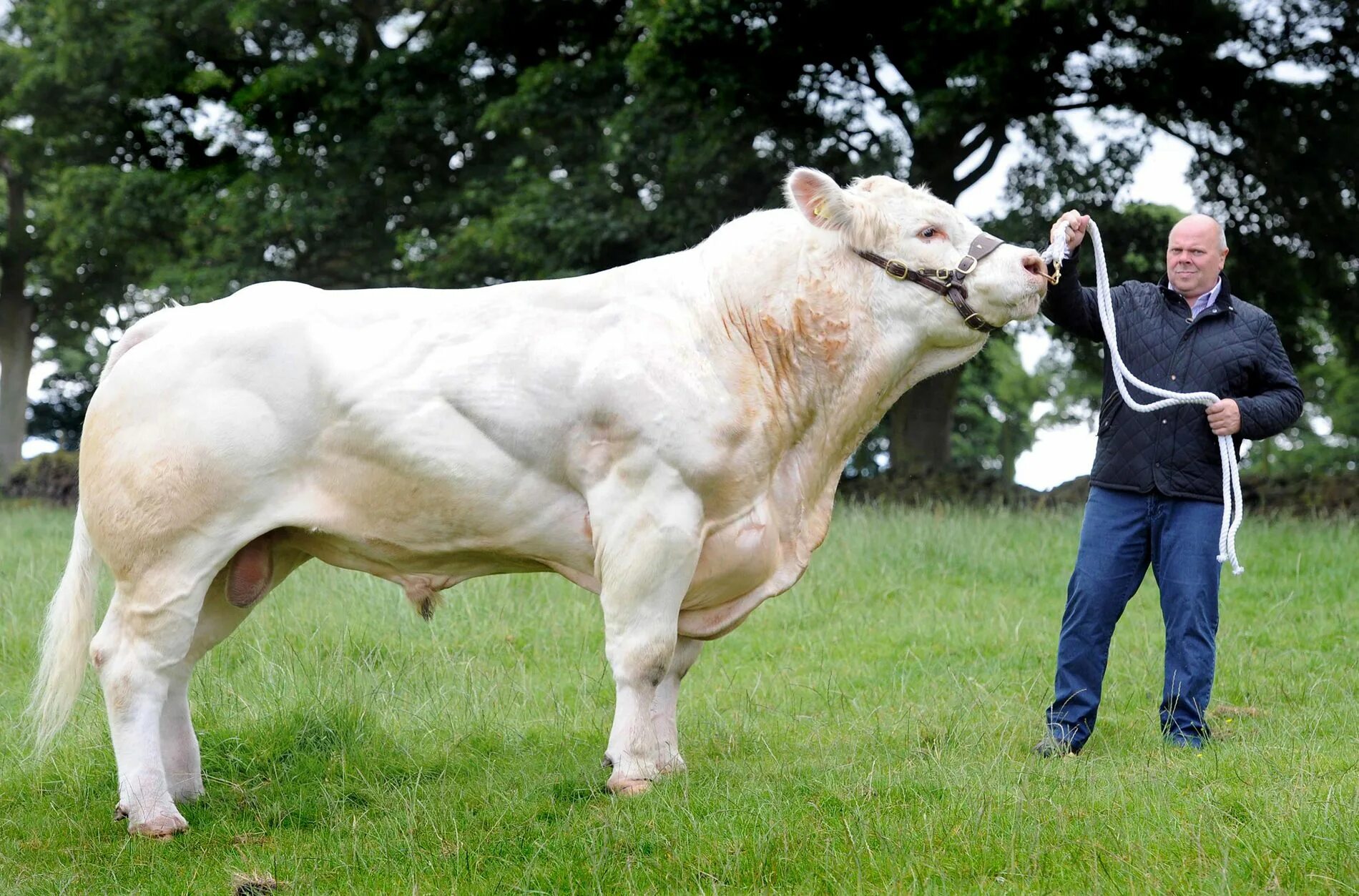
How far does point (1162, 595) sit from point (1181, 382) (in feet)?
3.00

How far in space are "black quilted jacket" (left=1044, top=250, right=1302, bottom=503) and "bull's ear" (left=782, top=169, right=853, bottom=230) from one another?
48.7 inches

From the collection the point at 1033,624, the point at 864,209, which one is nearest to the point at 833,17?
the point at 1033,624

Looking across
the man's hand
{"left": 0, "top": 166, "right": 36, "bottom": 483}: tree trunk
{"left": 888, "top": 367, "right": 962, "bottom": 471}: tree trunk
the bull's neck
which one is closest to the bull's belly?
the bull's neck

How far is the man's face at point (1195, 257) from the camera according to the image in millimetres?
5969

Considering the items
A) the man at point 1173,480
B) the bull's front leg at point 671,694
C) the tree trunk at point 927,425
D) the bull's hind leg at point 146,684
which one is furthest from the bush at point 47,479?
the man at point 1173,480

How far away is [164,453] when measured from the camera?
4.87 meters

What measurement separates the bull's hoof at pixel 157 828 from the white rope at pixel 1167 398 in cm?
387

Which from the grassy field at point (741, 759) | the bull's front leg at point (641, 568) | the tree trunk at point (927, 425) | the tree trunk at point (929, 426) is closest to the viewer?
the grassy field at point (741, 759)

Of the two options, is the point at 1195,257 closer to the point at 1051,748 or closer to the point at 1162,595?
the point at 1162,595

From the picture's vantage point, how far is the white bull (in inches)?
192

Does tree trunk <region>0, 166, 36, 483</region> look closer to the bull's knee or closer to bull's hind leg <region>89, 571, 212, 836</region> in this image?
bull's hind leg <region>89, 571, 212, 836</region>

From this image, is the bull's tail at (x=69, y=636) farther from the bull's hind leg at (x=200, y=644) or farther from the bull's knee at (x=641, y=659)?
the bull's knee at (x=641, y=659)

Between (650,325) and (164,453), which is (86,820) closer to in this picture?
(164,453)

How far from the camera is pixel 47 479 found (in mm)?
22781
